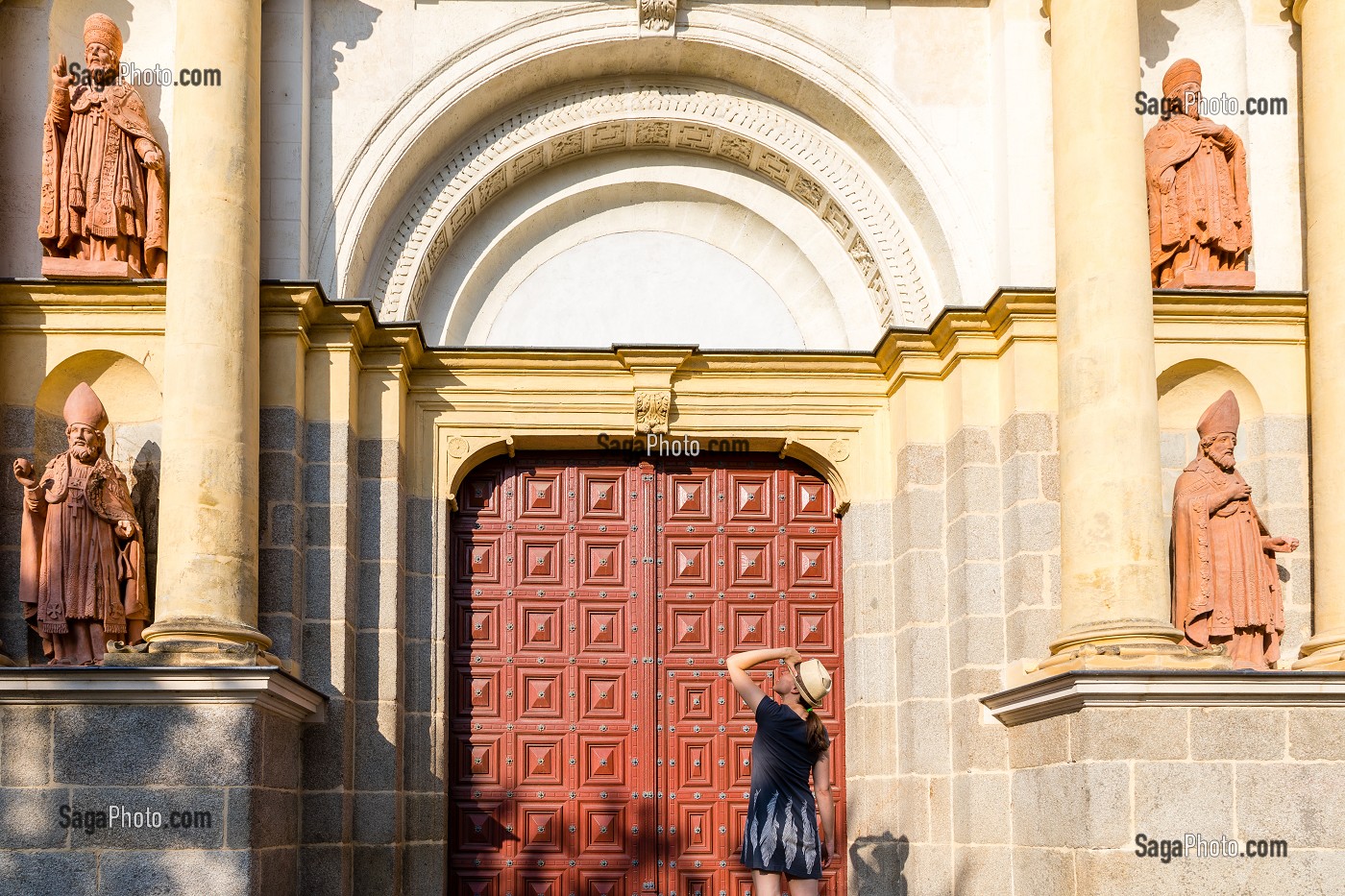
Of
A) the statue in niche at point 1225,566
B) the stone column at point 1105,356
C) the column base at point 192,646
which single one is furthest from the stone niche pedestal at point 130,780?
the statue in niche at point 1225,566

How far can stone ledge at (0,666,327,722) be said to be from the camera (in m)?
9.34

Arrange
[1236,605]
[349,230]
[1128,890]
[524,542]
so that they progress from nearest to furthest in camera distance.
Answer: [1128,890]
[1236,605]
[349,230]
[524,542]

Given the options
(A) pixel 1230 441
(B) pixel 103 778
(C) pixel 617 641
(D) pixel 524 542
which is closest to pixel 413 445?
(D) pixel 524 542

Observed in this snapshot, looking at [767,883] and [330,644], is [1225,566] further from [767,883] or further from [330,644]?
[330,644]

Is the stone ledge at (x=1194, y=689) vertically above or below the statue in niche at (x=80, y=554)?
below

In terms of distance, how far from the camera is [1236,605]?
10.7 m

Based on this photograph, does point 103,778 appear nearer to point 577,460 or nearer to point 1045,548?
point 577,460

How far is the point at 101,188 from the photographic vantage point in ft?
36.6

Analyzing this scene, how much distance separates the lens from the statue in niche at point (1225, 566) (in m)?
10.7

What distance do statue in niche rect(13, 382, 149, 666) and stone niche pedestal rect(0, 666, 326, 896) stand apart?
970 millimetres

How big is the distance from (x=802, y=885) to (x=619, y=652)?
390 cm

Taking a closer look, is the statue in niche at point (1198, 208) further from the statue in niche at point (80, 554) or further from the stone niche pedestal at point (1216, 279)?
the statue in niche at point (80, 554)

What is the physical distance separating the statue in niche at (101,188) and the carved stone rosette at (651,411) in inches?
135

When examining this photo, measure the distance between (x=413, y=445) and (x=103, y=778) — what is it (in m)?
3.58
